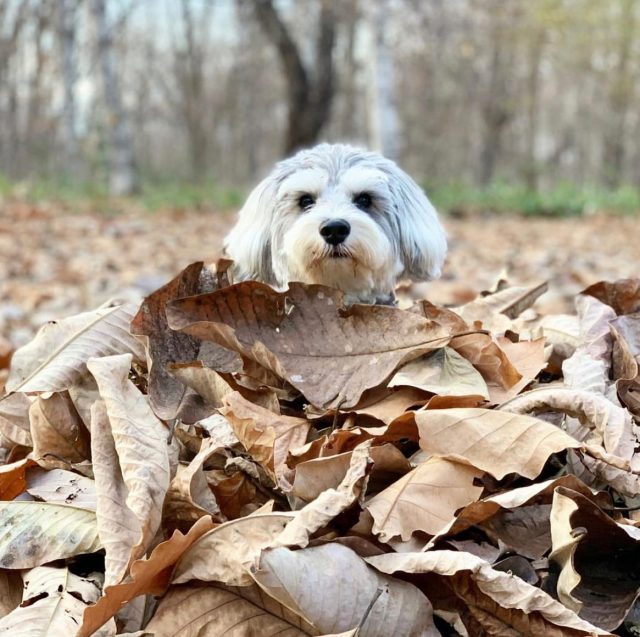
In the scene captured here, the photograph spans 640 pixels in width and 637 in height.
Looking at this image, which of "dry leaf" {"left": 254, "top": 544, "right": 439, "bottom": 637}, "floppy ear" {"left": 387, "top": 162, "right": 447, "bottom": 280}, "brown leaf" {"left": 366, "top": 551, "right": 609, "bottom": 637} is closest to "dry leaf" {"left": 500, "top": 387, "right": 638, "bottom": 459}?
"brown leaf" {"left": 366, "top": 551, "right": 609, "bottom": 637}

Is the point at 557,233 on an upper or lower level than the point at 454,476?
lower

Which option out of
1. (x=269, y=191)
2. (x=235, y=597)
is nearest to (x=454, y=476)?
(x=235, y=597)

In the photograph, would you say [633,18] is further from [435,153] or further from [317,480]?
[317,480]

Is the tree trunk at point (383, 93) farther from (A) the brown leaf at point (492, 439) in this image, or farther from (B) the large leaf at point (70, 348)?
(A) the brown leaf at point (492, 439)

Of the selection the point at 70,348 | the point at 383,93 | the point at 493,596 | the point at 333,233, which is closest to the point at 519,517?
the point at 493,596

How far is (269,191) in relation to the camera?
3.06 meters

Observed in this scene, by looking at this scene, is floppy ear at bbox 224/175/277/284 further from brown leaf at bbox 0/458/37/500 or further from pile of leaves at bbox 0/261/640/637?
brown leaf at bbox 0/458/37/500

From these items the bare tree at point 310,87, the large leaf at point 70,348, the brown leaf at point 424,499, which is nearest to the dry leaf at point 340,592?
the brown leaf at point 424,499

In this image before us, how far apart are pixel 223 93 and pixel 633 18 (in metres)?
19.8

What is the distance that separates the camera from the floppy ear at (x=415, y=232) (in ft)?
10.1

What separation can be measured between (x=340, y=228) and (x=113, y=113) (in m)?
14.7

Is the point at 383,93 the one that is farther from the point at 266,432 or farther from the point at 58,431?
the point at 266,432

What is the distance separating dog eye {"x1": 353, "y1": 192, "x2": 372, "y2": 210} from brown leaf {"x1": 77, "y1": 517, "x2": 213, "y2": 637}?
174cm

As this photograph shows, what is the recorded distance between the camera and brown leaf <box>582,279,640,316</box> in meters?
2.56
